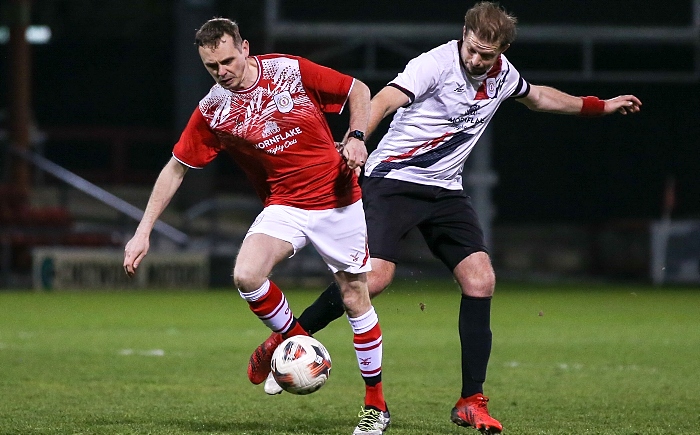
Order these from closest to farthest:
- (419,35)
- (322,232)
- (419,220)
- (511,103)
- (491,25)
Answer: (491,25) < (322,232) < (419,220) < (419,35) < (511,103)

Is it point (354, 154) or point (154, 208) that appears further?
point (154, 208)

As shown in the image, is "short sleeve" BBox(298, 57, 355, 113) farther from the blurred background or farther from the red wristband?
the blurred background

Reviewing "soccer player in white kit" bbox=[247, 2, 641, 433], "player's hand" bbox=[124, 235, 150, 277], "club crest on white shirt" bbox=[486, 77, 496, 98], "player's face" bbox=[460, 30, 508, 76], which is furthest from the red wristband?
"player's hand" bbox=[124, 235, 150, 277]

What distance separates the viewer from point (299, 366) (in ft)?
18.9

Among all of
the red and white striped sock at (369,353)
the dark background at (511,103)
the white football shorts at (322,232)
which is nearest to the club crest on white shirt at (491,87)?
the white football shorts at (322,232)

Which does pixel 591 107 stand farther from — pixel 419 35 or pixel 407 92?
pixel 419 35

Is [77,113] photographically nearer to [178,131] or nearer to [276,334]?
[178,131]

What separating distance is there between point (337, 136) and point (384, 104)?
44.9 ft

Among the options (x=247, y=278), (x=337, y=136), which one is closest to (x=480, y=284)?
(x=247, y=278)

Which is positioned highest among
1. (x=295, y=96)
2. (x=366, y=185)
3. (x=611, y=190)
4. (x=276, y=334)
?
(x=295, y=96)

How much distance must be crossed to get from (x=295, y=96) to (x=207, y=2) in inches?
662

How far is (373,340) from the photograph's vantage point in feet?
19.8

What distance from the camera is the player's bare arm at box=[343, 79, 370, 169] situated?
541 cm

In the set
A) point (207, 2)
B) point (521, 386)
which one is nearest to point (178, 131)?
point (207, 2)
